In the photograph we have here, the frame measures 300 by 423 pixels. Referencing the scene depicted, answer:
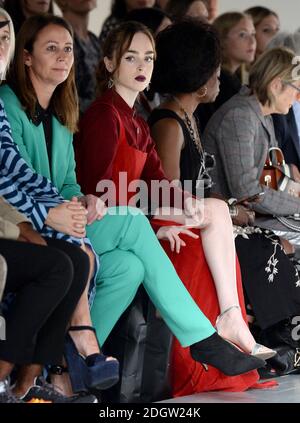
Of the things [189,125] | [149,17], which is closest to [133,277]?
[189,125]

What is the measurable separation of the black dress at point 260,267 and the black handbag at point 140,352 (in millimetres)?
543

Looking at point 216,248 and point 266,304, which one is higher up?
point 216,248

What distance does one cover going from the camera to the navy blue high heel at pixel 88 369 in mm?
3434

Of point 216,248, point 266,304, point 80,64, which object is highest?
point 80,64

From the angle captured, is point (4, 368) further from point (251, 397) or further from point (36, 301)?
point (251, 397)

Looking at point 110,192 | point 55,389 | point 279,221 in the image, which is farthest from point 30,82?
point 279,221

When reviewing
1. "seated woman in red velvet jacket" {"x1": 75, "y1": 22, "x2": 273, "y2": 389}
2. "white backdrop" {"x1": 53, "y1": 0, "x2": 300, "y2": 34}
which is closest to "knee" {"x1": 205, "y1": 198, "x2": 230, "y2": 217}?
"seated woman in red velvet jacket" {"x1": 75, "y1": 22, "x2": 273, "y2": 389}

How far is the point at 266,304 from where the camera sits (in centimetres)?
455

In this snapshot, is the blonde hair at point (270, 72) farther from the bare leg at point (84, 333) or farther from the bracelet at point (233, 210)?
the bare leg at point (84, 333)

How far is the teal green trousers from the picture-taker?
377 cm

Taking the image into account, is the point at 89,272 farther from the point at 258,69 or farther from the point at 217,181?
the point at 258,69

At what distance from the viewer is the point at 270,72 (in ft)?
16.6

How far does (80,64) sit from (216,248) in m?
1.54

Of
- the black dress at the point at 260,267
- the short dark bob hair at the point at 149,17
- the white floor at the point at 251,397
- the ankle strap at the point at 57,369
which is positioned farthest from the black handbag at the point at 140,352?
the short dark bob hair at the point at 149,17
